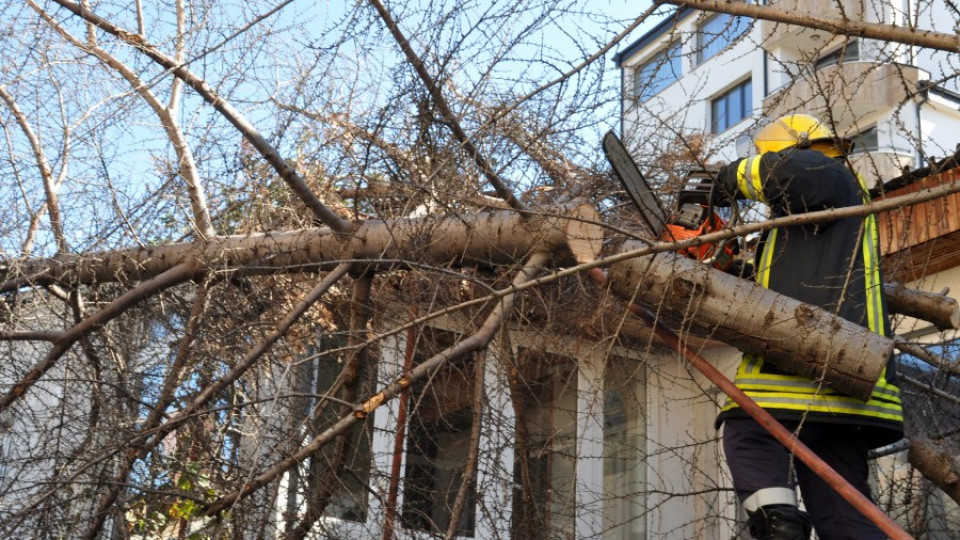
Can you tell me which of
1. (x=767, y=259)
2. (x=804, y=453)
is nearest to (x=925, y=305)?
(x=767, y=259)

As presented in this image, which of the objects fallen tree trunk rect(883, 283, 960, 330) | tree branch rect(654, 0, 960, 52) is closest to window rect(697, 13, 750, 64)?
tree branch rect(654, 0, 960, 52)

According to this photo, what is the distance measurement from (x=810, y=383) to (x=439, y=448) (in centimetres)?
208

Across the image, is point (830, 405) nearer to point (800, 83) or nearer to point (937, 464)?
point (937, 464)

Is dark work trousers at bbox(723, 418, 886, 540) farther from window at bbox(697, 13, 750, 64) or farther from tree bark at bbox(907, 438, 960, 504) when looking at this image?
window at bbox(697, 13, 750, 64)

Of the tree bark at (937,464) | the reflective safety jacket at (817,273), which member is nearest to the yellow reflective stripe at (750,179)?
the reflective safety jacket at (817,273)

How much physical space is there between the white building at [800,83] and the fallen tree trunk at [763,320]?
52cm

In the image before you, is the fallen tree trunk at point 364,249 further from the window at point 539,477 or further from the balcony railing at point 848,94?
the balcony railing at point 848,94

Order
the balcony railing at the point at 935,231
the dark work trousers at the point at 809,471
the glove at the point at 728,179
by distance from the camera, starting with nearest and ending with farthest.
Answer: the dark work trousers at the point at 809,471 < the glove at the point at 728,179 < the balcony railing at the point at 935,231

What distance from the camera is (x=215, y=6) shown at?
484cm

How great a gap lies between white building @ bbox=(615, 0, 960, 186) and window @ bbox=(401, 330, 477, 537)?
57.9 inches

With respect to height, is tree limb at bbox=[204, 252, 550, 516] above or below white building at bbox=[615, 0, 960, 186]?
below

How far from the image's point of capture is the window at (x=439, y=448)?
398cm

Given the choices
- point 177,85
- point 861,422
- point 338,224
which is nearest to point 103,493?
point 338,224

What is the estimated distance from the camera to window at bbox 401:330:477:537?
3.98 m
